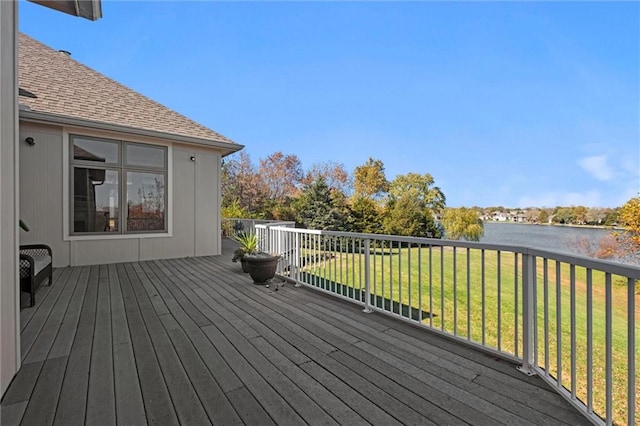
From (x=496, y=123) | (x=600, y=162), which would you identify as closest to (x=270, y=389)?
(x=496, y=123)

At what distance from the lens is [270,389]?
184 centimetres

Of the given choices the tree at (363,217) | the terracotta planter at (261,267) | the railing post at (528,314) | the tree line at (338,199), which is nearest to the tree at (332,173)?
the tree line at (338,199)

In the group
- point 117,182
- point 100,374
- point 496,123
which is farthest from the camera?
point 496,123

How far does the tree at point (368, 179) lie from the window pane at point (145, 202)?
20.0 metres

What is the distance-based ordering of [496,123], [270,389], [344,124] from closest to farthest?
[270,389] < [496,123] < [344,124]

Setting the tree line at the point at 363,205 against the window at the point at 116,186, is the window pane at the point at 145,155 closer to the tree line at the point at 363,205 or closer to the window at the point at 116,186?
the window at the point at 116,186

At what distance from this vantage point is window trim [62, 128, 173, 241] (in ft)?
18.4

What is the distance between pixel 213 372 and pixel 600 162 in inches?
1202

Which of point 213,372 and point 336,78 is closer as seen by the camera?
point 213,372

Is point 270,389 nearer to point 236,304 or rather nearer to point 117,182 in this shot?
point 236,304

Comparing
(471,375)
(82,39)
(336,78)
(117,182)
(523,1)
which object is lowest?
(471,375)

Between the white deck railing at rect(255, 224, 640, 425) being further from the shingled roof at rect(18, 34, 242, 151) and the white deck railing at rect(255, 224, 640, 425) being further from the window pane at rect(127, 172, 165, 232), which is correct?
the shingled roof at rect(18, 34, 242, 151)

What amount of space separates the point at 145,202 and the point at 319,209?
9254mm

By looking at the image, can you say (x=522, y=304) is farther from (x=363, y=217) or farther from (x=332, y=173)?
(x=332, y=173)
